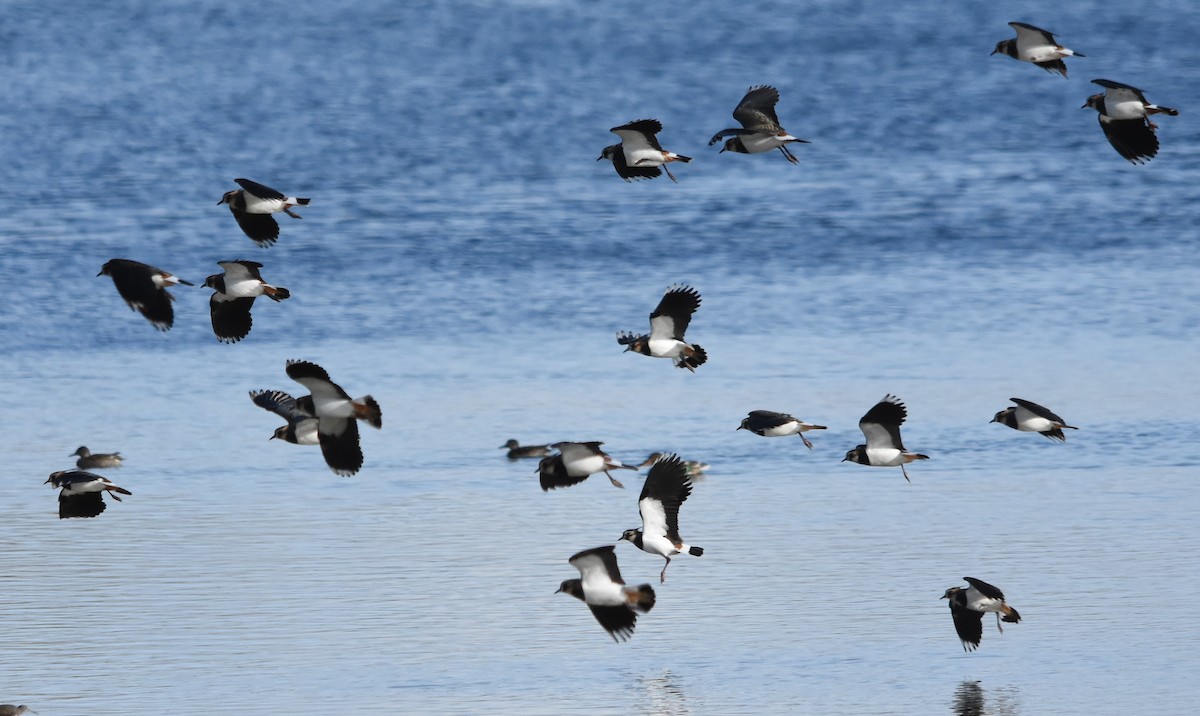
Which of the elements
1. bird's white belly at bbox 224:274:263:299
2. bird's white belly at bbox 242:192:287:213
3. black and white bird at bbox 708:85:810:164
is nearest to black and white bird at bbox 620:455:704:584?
black and white bird at bbox 708:85:810:164

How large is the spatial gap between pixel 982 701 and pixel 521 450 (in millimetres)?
9429

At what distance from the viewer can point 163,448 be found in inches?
1006

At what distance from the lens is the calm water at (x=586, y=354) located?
56.2ft

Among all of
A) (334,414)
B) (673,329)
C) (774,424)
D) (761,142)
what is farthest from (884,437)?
(334,414)

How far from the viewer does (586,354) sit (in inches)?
1240

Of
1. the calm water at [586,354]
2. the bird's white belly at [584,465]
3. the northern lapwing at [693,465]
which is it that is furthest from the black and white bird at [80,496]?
the northern lapwing at [693,465]

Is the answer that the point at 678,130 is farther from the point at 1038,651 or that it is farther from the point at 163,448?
the point at 1038,651

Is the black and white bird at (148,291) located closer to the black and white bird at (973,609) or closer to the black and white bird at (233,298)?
the black and white bird at (233,298)

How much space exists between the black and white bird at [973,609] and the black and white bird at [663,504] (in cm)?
231

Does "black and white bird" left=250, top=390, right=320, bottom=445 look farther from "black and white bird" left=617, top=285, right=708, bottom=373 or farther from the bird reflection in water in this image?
the bird reflection in water

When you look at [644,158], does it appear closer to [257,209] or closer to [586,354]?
[257,209]

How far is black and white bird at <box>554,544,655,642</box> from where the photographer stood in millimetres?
13711

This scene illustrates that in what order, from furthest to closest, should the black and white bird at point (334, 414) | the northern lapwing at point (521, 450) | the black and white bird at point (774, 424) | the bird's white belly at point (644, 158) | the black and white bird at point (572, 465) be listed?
the northern lapwing at point (521, 450)
the black and white bird at point (774, 424)
the bird's white belly at point (644, 158)
the black and white bird at point (572, 465)
the black and white bird at point (334, 414)

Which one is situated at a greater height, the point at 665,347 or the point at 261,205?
the point at 261,205
